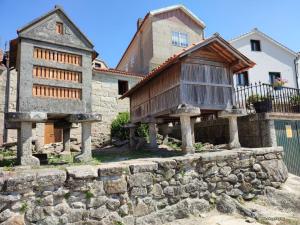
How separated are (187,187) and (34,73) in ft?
14.0

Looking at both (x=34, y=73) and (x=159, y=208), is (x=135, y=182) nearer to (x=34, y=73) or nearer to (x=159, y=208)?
(x=159, y=208)

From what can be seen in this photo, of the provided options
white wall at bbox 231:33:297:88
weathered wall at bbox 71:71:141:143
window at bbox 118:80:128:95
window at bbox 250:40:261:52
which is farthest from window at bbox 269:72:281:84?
window at bbox 118:80:128:95

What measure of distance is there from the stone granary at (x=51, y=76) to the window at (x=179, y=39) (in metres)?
12.2

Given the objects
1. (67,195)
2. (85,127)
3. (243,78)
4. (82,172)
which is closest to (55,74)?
(85,127)

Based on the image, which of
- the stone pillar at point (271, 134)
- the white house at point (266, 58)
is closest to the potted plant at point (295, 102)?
the stone pillar at point (271, 134)

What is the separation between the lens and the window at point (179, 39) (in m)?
17.3

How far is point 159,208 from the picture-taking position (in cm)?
492

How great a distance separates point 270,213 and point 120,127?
30.6 feet

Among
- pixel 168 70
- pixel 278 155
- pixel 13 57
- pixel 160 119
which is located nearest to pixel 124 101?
pixel 160 119

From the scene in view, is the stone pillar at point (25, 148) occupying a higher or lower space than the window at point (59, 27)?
lower

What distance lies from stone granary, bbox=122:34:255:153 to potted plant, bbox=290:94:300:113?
3422 mm

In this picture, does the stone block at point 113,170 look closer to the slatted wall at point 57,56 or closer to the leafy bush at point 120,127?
the slatted wall at point 57,56

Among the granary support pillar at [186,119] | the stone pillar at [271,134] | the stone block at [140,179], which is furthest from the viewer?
the stone pillar at [271,134]

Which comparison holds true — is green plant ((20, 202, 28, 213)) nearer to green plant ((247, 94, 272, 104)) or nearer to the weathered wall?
green plant ((247, 94, 272, 104))
